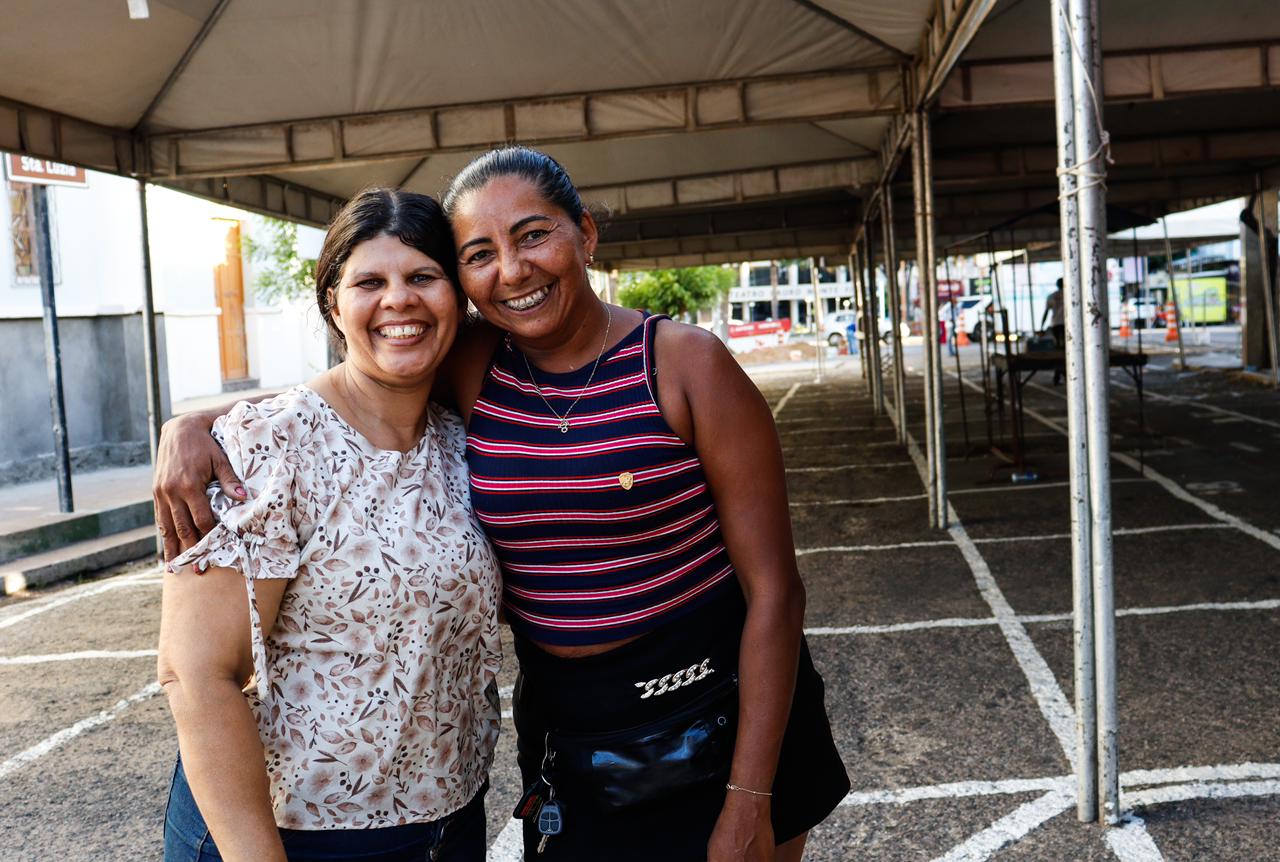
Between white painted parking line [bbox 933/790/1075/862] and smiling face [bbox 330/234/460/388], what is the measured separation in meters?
2.55

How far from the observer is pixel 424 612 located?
1900 mm

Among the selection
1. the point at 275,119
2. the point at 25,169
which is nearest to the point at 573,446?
the point at 275,119

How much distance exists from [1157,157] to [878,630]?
10539mm

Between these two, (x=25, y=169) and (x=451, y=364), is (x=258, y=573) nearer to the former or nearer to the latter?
(x=451, y=364)

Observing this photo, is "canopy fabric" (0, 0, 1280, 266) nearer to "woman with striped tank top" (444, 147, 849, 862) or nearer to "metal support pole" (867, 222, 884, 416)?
"woman with striped tank top" (444, 147, 849, 862)

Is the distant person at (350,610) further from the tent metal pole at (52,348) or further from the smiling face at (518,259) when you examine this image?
the tent metal pole at (52,348)

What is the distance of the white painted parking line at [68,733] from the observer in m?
5.09

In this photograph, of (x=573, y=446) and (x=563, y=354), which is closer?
(x=573, y=446)

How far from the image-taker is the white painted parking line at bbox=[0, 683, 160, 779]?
16.7 feet

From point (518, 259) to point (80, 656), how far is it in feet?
19.4

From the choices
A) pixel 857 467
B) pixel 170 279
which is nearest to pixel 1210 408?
pixel 857 467

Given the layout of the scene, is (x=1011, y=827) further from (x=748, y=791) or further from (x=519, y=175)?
(x=519, y=175)

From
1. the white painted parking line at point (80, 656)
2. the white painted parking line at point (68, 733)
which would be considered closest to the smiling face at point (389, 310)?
the white painted parking line at point (68, 733)

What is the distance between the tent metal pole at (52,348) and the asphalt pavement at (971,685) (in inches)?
67.9
